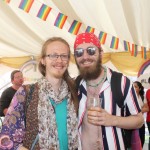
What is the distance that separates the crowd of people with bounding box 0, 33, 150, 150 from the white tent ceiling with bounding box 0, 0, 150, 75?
1.82 meters

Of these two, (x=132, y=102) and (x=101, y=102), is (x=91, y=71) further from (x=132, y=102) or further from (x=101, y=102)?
(x=132, y=102)

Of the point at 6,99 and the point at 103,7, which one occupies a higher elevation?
the point at 103,7

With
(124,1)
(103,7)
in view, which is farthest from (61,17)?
(124,1)

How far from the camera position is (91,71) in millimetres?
2002

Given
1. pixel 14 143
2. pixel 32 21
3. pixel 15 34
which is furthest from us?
pixel 15 34

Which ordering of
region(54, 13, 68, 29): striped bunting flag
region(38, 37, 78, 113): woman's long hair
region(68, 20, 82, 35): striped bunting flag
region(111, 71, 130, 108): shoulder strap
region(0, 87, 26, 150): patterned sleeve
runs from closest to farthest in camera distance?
region(0, 87, 26, 150): patterned sleeve → region(38, 37, 78, 113): woman's long hair → region(111, 71, 130, 108): shoulder strap → region(54, 13, 68, 29): striped bunting flag → region(68, 20, 82, 35): striped bunting flag

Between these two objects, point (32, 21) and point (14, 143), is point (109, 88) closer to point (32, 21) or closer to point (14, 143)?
point (14, 143)

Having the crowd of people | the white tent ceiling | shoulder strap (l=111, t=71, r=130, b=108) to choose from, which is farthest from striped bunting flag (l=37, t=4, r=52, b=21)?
shoulder strap (l=111, t=71, r=130, b=108)

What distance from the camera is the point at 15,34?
546 cm

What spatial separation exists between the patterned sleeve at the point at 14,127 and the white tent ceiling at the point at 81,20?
2.33 meters

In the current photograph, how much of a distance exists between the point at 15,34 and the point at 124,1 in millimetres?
2637

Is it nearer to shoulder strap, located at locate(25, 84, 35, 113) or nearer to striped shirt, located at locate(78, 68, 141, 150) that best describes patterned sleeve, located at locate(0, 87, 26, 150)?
shoulder strap, located at locate(25, 84, 35, 113)

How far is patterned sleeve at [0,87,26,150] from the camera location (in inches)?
62.8

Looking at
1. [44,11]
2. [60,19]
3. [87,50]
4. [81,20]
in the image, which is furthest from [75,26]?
[87,50]
